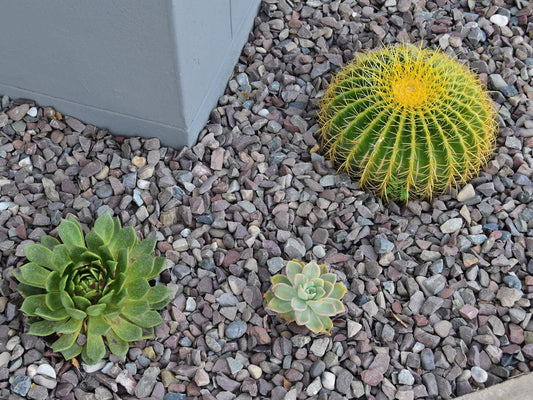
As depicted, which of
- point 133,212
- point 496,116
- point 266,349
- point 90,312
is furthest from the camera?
point 496,116

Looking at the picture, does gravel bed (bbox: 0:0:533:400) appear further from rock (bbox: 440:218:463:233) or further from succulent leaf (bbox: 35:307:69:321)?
succulent leaf (bbox: 35:307:69:321)

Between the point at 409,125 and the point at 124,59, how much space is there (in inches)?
44.5

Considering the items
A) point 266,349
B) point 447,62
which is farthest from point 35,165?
point 447,62

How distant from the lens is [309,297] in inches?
87.6

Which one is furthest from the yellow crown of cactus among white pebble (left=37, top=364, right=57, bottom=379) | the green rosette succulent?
white pebble (left=37, top=364, right=57, bottom=379)

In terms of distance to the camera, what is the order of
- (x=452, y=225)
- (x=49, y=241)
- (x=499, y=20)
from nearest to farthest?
(x=49, y=241) < (x=452, y=225) < (x=499, y=20)

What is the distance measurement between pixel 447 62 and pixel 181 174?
1185mm

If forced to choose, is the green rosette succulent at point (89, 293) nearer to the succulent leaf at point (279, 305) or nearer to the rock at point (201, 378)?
the rock at point (201, 378)

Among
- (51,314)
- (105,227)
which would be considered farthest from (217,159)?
(51,314)

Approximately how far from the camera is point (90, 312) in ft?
6.85

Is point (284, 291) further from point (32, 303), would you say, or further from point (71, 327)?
point (32, 303)

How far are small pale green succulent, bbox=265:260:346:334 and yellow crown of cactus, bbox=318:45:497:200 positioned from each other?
1.71 ft

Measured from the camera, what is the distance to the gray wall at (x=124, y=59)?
92.0 inches

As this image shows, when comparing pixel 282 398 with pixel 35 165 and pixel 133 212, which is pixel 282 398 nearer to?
pixel 133 212
